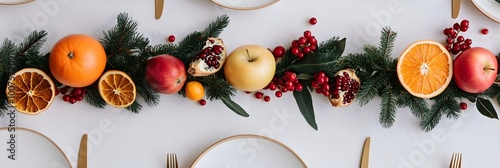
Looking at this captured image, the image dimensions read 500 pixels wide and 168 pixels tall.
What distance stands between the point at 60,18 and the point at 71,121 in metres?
0.25

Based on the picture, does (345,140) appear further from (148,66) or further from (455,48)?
(148,66)

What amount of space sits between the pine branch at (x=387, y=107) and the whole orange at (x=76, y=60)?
67 cm

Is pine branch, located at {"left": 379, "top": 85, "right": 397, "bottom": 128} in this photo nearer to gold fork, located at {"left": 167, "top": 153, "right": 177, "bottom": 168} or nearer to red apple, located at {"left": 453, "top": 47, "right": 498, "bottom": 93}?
red apple, located at {"left": 453, "top": 47, "right": 498, "bottom": 93}

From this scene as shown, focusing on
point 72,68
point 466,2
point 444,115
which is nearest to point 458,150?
point 444,115

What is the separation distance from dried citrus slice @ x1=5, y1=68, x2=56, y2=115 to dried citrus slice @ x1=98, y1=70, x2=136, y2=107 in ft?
0.41

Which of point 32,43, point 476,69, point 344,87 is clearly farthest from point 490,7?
point 32,43

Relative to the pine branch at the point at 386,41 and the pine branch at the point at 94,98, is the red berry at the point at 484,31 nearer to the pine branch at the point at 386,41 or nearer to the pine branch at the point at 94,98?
the pine branch at the point at 386,41

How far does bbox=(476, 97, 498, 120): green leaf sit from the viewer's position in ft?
3.71

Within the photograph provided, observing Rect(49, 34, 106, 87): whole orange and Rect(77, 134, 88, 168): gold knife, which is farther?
A: Rect(77, 134, 88, 168): gold knife

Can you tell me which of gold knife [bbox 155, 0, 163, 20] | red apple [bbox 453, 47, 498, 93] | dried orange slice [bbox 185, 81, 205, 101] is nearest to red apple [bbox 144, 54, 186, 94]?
dried orange slice [bbox 185, 81, 205, 101]

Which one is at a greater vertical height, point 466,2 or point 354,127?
point 466,2

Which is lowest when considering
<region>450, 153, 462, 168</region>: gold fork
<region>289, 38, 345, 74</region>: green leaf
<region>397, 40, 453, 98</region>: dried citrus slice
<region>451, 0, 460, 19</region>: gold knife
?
<region>450, 153, 462, 168</region>: gold fork

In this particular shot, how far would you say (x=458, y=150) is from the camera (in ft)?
3.95

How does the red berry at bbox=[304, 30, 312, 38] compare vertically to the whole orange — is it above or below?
below
